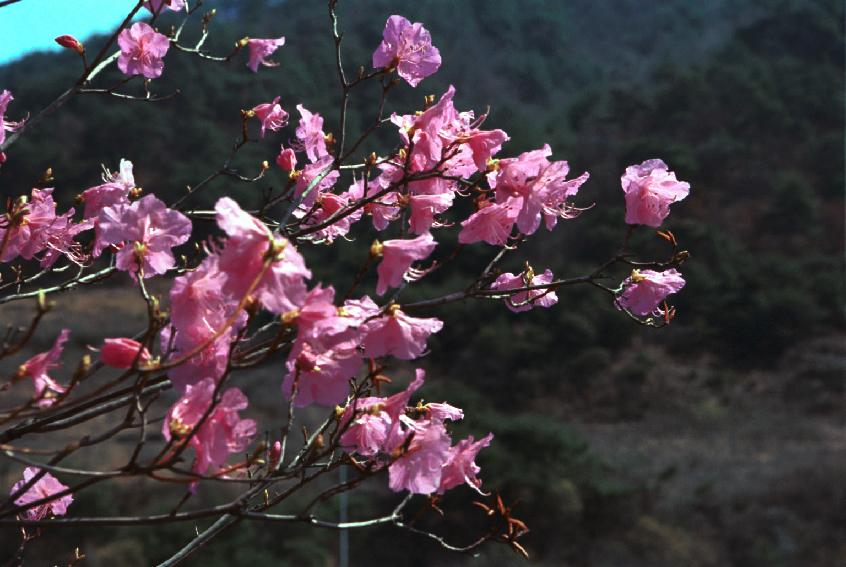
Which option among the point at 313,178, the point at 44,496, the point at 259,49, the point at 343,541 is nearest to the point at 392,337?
the point at 313,178

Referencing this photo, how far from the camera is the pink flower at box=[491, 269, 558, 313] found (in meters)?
1.71

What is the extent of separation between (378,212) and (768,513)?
13943 millimetres

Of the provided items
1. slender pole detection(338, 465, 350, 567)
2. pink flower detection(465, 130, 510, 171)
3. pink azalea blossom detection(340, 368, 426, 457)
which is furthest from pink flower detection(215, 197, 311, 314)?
slender pole detection(338, 465, 350, 567)

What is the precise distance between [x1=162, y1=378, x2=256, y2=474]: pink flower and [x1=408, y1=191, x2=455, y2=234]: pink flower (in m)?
0.56

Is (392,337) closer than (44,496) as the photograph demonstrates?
Yes

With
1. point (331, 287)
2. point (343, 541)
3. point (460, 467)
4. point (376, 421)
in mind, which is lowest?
point (343, 541)

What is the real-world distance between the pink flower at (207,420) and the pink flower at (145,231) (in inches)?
9.8

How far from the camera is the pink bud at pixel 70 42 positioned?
2093 mm

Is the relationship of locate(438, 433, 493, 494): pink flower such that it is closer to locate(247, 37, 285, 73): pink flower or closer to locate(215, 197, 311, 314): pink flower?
locate(215, 197, 311, 314): pink flower

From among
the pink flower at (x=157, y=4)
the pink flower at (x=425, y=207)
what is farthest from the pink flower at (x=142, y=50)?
the pink flower at (x=425, y=207)

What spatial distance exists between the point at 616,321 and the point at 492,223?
18606 mm

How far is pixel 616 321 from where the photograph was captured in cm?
1978

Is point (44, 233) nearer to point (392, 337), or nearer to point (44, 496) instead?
point (44, 496)

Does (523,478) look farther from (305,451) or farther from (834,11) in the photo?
(834,11)
